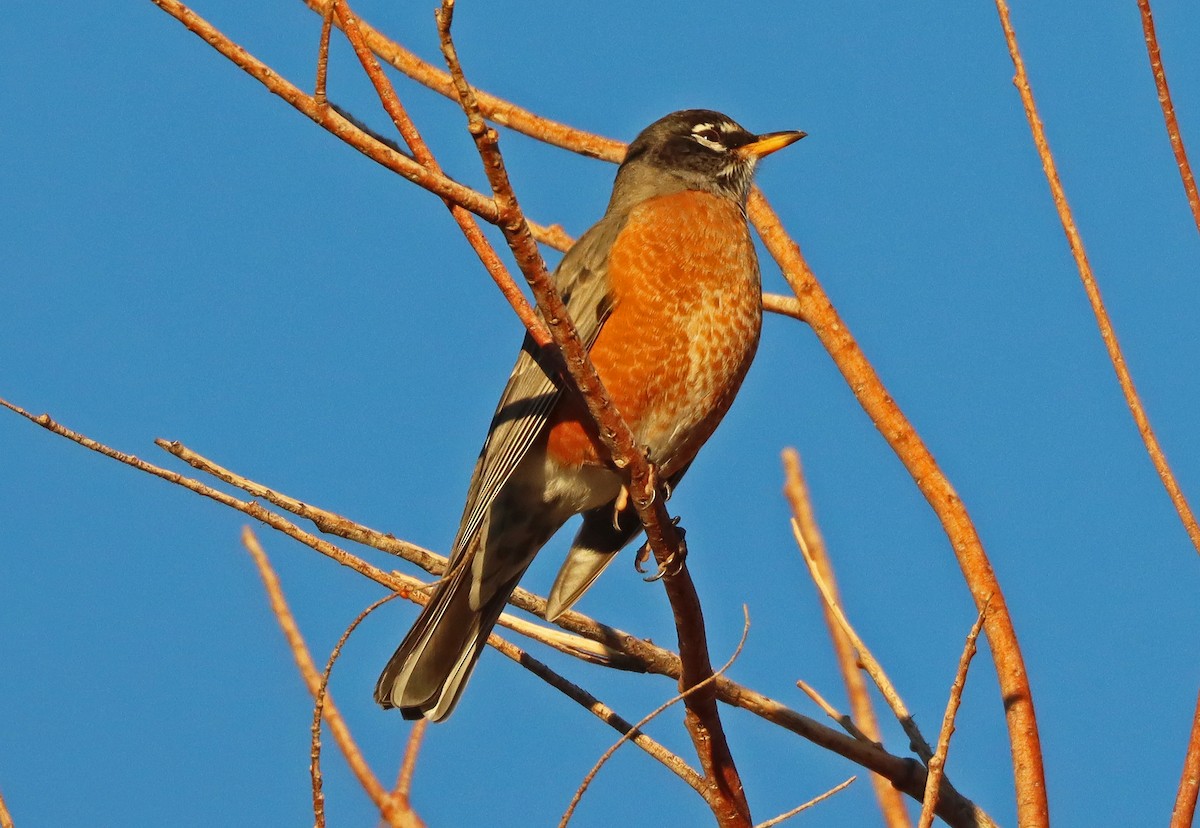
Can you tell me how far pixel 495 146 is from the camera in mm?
2525

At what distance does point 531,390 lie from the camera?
4.73m

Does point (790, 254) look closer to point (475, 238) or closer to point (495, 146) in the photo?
point (475, 238)

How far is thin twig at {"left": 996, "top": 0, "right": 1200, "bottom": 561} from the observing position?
265 centimetres

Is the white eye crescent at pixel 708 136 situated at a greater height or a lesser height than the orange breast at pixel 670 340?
greater

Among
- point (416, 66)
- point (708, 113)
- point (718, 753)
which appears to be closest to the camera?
point (718, 753)

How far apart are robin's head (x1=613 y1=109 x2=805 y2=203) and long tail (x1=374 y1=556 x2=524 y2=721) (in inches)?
79.8

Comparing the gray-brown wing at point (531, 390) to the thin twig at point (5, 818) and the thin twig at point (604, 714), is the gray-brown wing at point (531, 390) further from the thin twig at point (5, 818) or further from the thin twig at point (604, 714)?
the thin twig at point (5, 818)

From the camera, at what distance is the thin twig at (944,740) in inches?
97.3

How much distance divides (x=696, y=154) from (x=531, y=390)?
1765mm

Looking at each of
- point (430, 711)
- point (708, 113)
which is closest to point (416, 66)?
point (708, 113)

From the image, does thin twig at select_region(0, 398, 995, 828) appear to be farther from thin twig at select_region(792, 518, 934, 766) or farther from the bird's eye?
the bird's eye

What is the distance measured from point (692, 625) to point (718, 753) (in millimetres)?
344

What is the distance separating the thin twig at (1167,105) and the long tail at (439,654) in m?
2.55

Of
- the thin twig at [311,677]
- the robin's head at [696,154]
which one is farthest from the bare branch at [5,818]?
the robin's head at [696,154]
